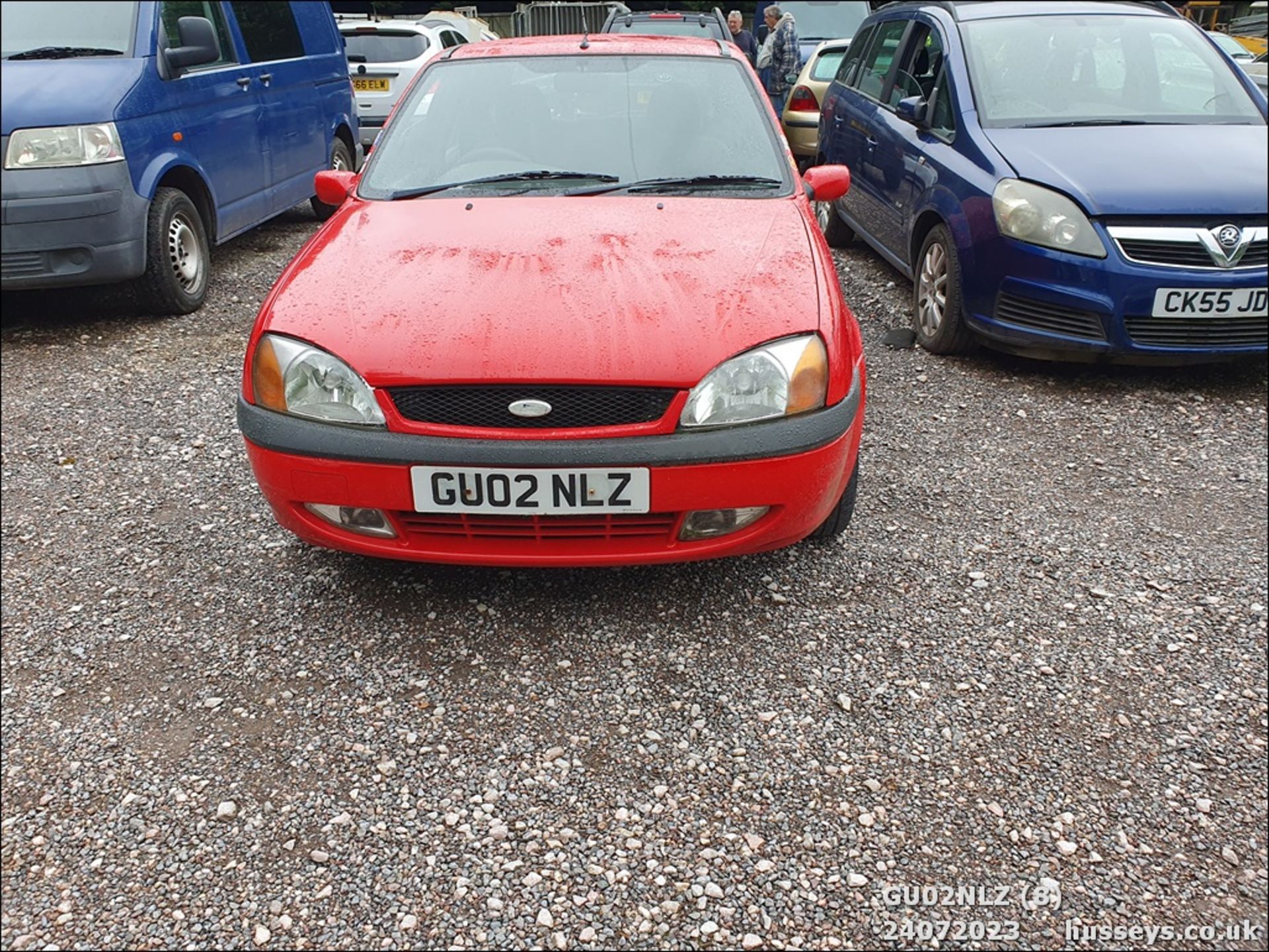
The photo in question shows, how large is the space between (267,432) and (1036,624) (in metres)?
2.11

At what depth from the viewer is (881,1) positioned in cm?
2556


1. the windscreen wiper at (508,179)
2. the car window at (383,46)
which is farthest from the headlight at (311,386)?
the car window at (383,46)

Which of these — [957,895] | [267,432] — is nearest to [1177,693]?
[957,895]

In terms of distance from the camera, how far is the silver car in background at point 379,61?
1067cm

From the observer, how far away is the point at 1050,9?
5.17 m

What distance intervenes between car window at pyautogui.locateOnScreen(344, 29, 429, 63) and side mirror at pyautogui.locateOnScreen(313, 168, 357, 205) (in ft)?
26.7

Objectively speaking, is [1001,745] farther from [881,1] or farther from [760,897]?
[881,1]

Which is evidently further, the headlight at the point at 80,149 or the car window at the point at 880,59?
A: the car window at the point at 880,59

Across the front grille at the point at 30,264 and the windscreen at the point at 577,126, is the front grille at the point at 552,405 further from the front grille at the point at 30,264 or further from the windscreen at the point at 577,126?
the front grille at the point at 30,264

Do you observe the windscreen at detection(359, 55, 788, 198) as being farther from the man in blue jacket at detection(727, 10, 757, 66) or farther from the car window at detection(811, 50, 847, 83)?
the man in blue jacket at detection(727, 10, 757, 66)

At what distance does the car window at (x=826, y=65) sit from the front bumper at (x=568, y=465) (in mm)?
8737

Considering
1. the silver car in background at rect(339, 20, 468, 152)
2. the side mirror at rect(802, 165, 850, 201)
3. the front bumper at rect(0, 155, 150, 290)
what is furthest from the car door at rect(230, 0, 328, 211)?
the side mirror at rect(802, 165, 850, 201)

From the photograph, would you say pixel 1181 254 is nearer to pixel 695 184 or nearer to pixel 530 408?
pixel 695 184

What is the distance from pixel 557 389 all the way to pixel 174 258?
3.88 meters
